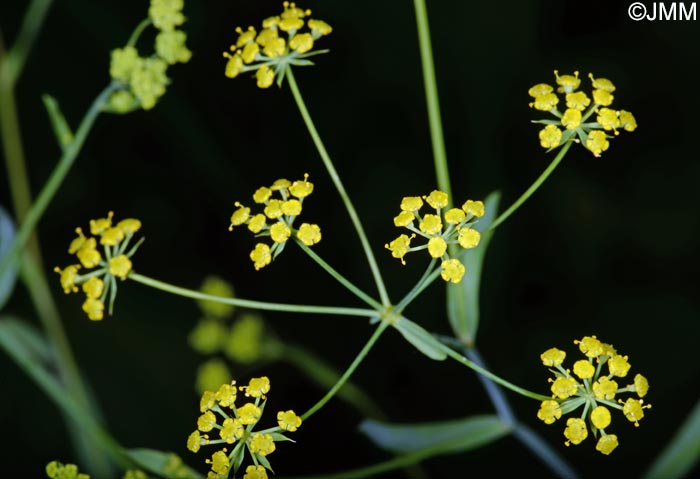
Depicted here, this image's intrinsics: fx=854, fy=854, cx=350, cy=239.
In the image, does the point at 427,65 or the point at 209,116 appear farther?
the point at 209,116

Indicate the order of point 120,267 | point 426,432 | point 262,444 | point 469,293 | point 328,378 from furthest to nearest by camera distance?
point 328,378, point 426,432, point 469,293, point 120,267, point 262,444

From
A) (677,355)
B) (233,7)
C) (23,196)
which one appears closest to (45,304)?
(23,196)

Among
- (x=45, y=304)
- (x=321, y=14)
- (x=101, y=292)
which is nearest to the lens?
(x=101, y=292)

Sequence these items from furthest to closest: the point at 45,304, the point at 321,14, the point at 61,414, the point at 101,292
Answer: the point at 321,14 < the point at 61,414 < the point at 45,304 < the point at 101,292

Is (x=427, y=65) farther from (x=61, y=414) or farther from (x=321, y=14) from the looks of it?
(x=61, y=414)

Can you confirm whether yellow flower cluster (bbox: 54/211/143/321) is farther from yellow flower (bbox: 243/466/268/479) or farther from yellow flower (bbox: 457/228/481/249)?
yellow flower (bbox: 457/228/481/249)

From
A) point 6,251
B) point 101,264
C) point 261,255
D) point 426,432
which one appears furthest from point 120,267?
point 426,432

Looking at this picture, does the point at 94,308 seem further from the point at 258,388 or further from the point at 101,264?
the point at 258,388

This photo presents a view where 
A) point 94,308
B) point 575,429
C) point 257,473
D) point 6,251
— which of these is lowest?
point 257,473
